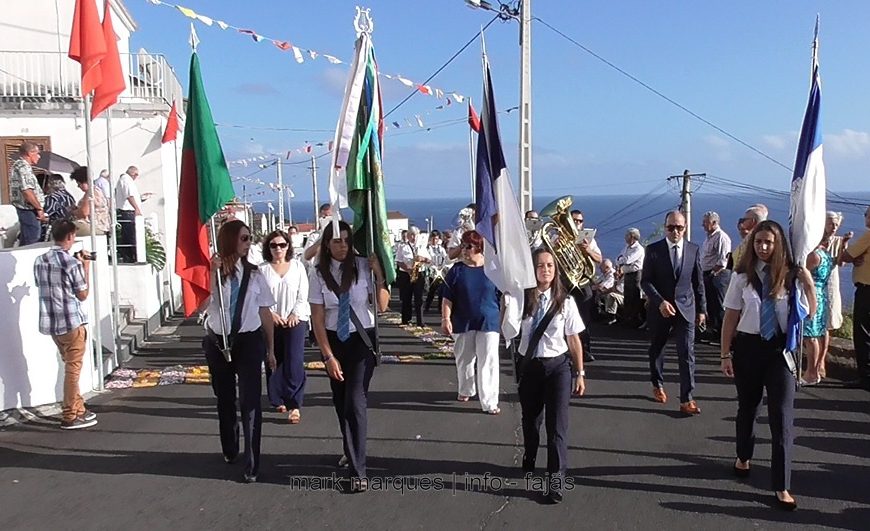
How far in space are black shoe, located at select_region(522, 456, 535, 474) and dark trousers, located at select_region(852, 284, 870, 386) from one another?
4.49 m

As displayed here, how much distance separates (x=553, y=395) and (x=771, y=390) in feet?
4.66

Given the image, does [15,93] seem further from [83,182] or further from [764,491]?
[764,491]

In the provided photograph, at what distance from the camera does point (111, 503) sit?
487 centimetres

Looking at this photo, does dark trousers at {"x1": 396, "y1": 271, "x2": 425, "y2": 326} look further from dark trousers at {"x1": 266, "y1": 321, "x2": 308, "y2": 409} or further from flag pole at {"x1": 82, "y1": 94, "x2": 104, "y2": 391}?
dark trousers at {"x1": 266, "y1": 321, "x2": 308, "y2": 409}

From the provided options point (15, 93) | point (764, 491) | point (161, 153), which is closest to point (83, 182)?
point (161, 153)

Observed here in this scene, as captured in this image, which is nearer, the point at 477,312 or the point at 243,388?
the point at 243,388

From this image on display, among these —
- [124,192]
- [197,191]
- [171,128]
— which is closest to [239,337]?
[197,191]

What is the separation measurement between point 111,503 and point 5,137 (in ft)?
48.0

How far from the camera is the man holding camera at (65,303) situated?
249 inches

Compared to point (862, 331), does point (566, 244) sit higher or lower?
higher

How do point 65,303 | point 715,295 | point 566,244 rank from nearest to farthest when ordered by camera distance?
point 65,303 < point 566,244 < point 715,295

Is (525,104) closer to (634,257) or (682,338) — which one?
(634,257)

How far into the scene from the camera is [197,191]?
18.5 feet

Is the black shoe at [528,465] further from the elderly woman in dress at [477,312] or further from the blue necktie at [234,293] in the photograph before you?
the blue necktie at [234,293]
